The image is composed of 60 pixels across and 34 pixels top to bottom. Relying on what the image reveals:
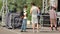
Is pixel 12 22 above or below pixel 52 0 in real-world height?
below

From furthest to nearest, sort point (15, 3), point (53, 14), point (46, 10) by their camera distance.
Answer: point (15, 3), point (46, 10), point (53, 14)

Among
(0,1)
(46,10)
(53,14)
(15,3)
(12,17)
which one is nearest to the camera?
(53,14)

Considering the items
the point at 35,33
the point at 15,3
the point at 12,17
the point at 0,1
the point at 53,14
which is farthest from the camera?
the point at 0,1

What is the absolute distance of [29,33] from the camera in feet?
60.7

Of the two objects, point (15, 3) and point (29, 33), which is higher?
point (15, 3)

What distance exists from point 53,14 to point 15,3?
41.3 ft

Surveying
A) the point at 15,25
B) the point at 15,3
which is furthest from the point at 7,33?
the point at 15,3

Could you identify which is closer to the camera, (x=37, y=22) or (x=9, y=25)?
(x=37, y=22)

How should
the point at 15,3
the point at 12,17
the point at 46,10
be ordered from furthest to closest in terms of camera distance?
Answer: the point at 15,3, the point at 46,10, the point at 12,17

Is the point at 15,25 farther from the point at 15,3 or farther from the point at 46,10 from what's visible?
the point at 15,3

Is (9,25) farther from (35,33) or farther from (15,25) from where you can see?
(35,33)

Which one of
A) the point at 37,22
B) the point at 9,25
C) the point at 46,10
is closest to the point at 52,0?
the point at 46,10

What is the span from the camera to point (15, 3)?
3209 centimetres

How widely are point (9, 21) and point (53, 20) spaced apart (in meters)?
3.98
